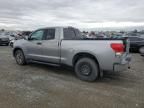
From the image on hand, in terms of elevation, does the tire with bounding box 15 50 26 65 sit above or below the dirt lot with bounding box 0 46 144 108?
above

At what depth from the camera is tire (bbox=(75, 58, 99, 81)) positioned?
5.66 m

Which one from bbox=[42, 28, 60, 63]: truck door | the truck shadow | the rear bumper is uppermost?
bbox=[42, 28, 60, 63]: truck door

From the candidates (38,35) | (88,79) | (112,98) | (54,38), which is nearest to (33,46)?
(38,35)

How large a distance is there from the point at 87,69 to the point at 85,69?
0.08m

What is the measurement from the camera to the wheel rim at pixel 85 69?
19.0 ft

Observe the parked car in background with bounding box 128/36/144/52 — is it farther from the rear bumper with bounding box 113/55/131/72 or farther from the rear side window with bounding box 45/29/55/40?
the rear side window with bounding box 45/29/55/40

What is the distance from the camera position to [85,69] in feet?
19.4

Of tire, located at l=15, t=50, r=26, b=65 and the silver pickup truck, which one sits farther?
tire, located at l=15, t=50, r=26, b=65

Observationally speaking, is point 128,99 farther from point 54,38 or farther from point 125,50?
point 54,38

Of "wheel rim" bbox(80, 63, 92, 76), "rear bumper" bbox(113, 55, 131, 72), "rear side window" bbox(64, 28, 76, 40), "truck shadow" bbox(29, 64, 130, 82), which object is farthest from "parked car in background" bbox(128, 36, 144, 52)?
"wheel rim" bbox(80, 63, 92, 76)

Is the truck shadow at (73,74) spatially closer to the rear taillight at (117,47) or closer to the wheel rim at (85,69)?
the wheel rim at (85,69)

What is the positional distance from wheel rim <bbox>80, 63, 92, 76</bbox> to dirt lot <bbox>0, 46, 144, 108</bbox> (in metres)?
0.33

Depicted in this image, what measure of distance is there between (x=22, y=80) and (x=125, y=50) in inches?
139

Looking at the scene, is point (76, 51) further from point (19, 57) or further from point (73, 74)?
point (19, 57)
